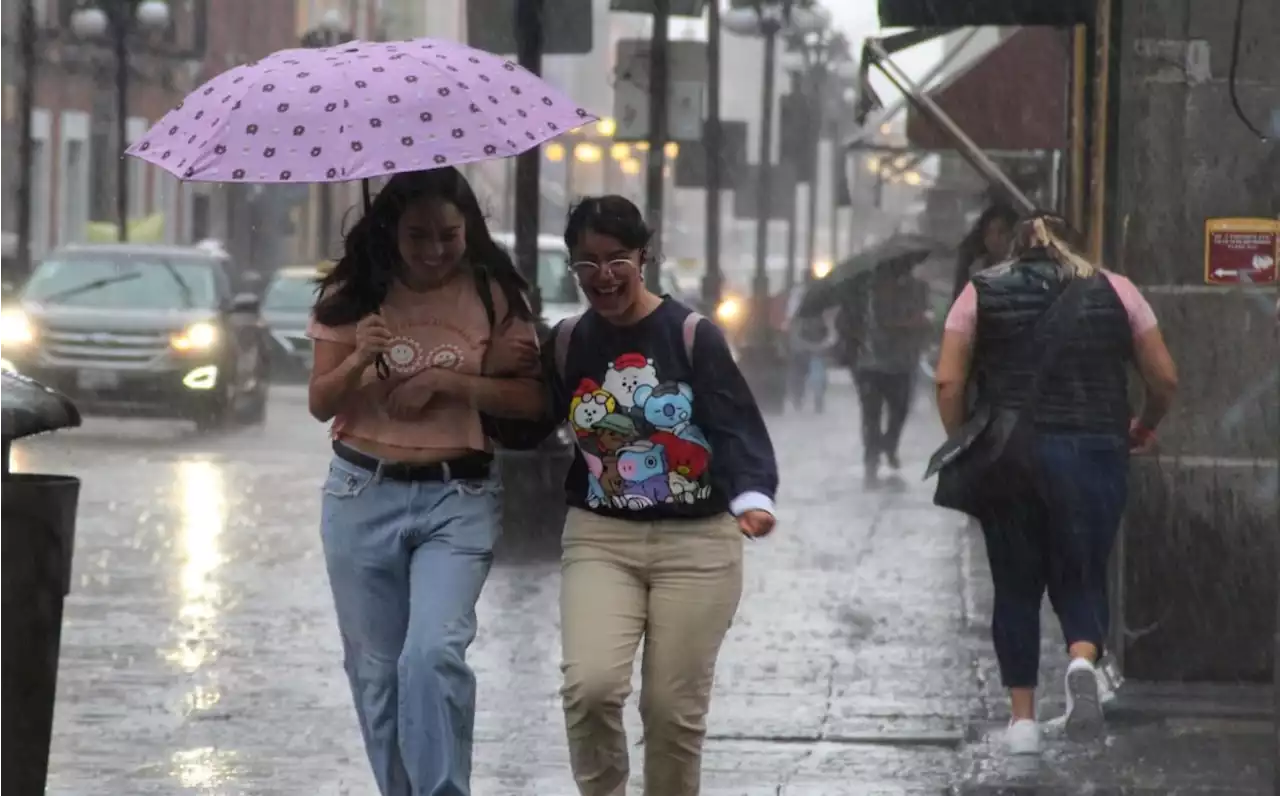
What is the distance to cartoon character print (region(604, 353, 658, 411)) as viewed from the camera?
225 inches

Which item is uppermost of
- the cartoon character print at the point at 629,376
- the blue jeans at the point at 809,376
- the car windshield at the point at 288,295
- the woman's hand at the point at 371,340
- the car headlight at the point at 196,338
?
the woman's hand at the point at 371,340

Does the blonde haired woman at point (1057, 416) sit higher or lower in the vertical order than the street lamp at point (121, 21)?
lower

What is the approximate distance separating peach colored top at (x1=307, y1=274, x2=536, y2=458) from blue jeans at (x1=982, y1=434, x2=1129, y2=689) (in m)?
2.52

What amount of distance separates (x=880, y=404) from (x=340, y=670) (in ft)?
31.4

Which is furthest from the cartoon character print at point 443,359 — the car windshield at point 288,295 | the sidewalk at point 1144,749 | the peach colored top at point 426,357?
the car windshield at point 288,295

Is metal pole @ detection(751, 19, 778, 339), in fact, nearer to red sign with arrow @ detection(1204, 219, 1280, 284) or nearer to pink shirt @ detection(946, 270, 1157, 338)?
red sign with arrow @ detection(1204, 219, 1280, 284)

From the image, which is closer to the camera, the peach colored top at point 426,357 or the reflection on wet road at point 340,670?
the peach colored top at point 426,357

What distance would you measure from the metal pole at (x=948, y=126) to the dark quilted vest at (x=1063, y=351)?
12.5ft

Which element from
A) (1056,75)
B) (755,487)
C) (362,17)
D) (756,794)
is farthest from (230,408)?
(362,17)

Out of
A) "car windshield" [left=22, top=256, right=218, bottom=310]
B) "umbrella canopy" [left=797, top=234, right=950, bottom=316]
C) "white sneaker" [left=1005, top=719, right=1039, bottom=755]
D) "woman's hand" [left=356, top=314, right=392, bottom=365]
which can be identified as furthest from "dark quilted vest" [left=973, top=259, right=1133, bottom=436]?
"car windshield" [left=22, top=256, right=218, bottom=310]

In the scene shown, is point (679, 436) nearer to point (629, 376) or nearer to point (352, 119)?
point (629, 376)

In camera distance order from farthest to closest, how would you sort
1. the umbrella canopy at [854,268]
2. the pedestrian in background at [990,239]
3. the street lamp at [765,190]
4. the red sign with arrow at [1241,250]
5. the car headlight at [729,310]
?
the car headlight at [729,310] → the street lamp at [765,190] → the umbrella canopy at [854,268] → the pedestrian in background at [990,239] → the red sign with arrow at [1241,250]

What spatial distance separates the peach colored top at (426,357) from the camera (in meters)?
5.75

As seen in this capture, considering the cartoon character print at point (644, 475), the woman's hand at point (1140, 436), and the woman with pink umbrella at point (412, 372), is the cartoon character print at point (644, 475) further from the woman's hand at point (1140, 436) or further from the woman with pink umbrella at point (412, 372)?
the woman's hand at point (1140, 436)
